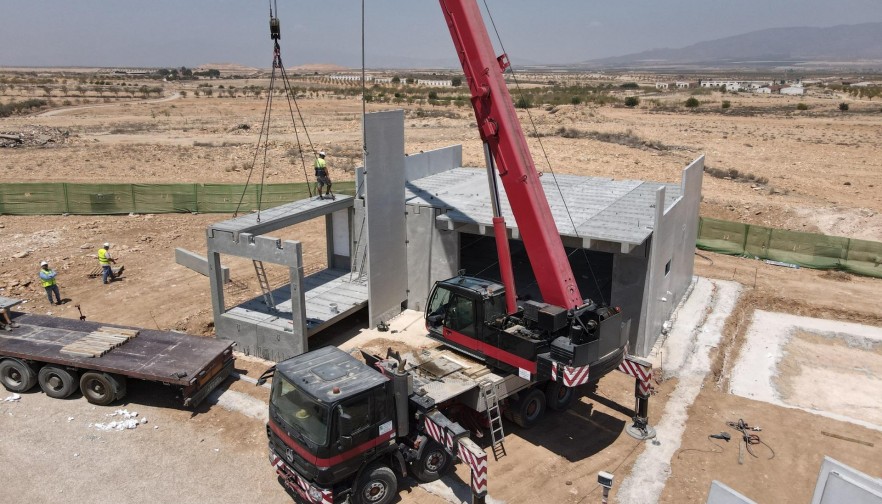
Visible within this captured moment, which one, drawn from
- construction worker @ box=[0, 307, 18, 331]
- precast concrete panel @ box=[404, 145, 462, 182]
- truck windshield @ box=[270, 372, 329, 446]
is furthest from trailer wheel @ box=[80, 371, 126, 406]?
precast concrete panel @ box=[404, 145, 462, 182]

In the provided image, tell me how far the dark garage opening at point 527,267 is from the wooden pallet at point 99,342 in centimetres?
877

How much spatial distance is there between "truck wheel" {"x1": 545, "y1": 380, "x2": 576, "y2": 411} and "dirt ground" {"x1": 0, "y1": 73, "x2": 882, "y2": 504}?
0.27m

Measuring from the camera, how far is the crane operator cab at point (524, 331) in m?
10.7

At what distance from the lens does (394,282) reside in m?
17.2

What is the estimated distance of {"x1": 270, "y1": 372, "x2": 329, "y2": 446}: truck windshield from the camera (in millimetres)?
8992

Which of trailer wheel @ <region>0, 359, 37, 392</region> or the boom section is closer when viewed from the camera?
the boom section

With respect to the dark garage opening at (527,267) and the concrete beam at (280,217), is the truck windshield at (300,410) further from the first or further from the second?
the dark garage opening at (527,267)

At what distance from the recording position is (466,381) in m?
11.3

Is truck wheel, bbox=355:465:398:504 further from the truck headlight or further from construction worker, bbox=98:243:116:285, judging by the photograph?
construction worker, bbox=98:243:116:285

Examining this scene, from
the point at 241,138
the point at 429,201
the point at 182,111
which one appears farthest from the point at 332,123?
the point at 429,201

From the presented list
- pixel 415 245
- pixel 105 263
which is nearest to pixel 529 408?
pixel 415 245

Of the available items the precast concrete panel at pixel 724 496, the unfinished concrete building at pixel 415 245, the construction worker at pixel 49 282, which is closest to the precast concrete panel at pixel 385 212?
the unfinished concrete building at pixel 415 245

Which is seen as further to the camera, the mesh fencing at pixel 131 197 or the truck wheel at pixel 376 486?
the mesh fencing at pixel 131 197

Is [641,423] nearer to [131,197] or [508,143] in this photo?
[508,143]
